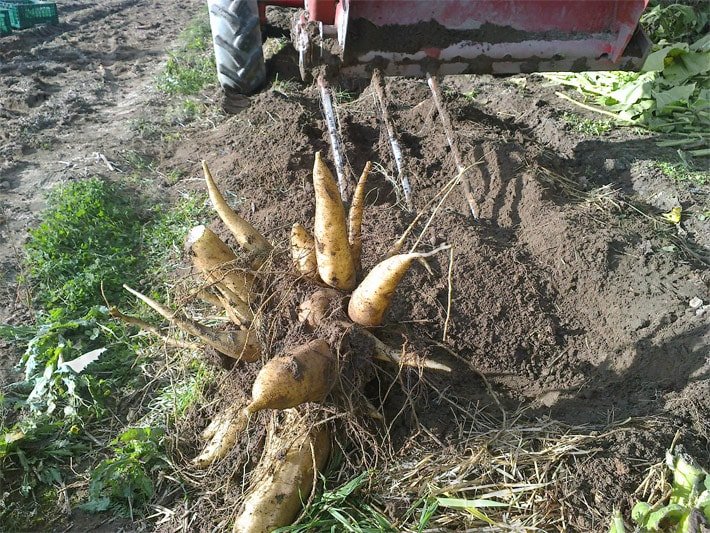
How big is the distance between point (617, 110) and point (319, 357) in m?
4.26

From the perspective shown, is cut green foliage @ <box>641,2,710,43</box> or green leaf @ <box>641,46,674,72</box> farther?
cut green foliage @ <box>641,2,710,43</box>

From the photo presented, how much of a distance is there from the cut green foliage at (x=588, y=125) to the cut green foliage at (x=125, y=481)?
165 inches

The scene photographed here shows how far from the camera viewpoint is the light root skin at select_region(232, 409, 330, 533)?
2.08m

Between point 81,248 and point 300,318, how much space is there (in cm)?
199

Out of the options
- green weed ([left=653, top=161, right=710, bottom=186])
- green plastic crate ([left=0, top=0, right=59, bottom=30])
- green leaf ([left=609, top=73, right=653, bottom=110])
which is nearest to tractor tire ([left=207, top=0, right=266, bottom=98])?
green leaf ([left=609, top=73, right=653, bottom=110])

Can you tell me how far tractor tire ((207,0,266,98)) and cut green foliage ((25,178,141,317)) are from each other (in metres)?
1.60

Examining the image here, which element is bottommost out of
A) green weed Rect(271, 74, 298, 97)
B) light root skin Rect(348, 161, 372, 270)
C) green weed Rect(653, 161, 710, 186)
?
green weed Rect(653, 161, 710, 186)

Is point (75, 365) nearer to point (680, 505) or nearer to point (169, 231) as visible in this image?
point (169, 231)

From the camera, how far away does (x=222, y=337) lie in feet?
7.54

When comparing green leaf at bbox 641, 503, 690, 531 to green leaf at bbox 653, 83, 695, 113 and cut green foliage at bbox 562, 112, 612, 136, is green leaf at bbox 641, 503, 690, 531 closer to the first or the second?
cut green foliage at bbox 562, 112, 612, 136

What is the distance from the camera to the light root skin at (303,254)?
2.55 metres

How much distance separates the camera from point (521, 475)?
84.5 inches

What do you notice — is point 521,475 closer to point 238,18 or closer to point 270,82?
point 238,18

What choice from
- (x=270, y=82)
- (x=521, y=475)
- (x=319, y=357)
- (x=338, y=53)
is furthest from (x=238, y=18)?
(x=521, y=475)
